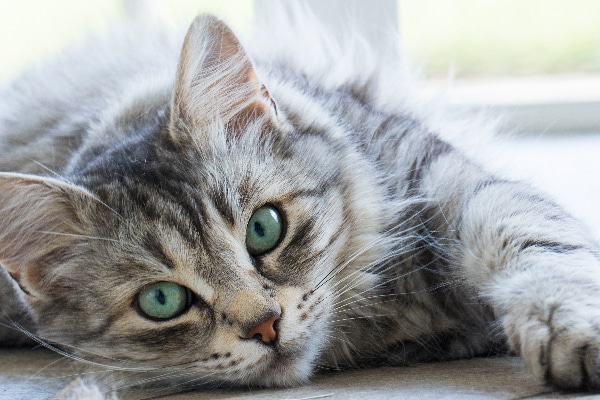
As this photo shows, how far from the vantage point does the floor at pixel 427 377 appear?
1.23m

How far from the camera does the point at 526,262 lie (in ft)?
4.61

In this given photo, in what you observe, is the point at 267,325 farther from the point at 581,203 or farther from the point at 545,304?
the point at 581,203

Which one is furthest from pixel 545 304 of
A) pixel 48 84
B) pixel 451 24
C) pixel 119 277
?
pixel 451 24

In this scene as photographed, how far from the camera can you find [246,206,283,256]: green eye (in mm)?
1415

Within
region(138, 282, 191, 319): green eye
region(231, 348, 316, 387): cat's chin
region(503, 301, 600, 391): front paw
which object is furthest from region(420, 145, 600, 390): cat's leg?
region(138, 282, 191, 319): green eye

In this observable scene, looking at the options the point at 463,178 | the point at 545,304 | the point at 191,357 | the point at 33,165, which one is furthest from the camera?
the point at 33,165

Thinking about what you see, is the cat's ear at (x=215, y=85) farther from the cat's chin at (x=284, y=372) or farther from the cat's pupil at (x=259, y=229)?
the cat's chin at (x=284, y=372)

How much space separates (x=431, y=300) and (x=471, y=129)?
0.87m

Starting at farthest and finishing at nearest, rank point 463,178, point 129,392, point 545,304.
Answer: point 463,178, point 129,392, point 545,304

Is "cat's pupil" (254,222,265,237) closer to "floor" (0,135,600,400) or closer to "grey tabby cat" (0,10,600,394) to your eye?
"grey tabby cat" (0,10,600,394)

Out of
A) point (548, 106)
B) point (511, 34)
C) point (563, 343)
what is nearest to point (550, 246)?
point (563, 343)

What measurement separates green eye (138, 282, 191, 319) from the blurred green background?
2.08 meters

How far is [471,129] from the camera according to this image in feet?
7.73

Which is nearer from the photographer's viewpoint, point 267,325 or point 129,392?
point 267,325
